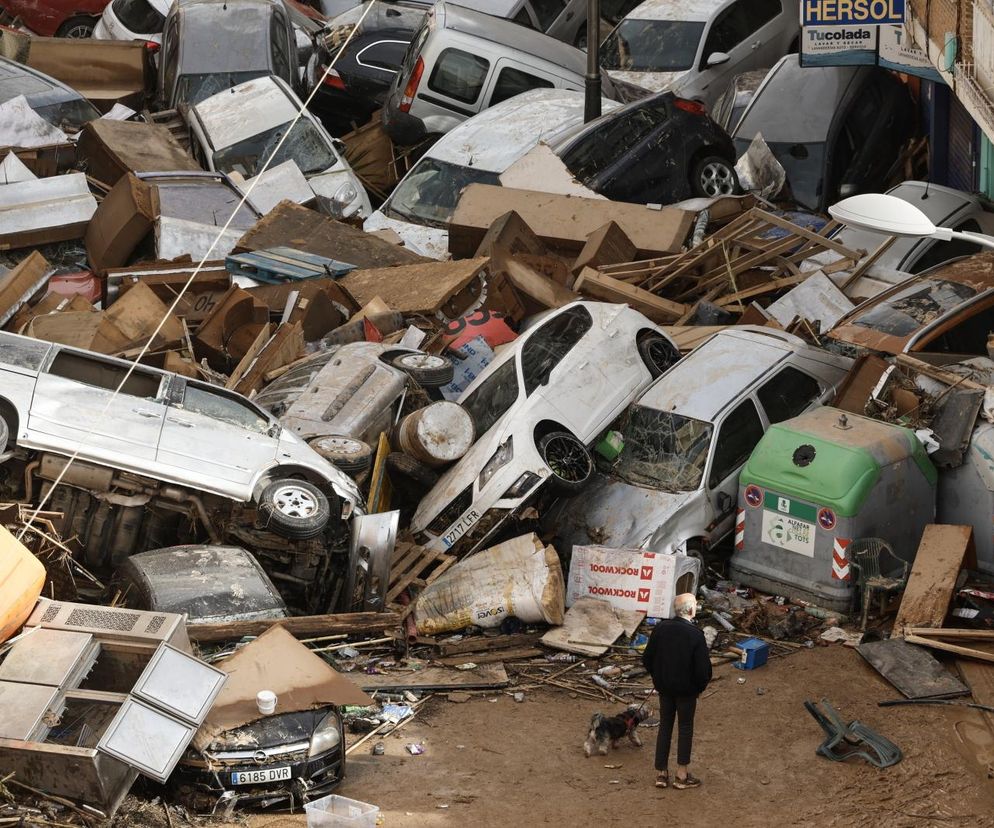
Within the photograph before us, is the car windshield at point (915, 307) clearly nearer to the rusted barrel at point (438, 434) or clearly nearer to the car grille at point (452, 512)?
the rusted barrel at point (438, 434)

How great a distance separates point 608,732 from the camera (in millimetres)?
9156

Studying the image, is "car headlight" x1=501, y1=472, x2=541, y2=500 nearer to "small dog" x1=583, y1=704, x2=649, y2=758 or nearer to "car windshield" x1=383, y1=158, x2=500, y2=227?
"small dog" x1=583, y1=704, x2=649, y2=758

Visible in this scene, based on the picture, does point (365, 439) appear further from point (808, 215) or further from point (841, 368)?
point (808, 215)

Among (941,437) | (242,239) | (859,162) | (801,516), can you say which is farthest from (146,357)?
(859,162)

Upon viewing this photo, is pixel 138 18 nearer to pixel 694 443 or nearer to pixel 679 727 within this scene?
pixel 694 443

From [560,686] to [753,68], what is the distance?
1315cm

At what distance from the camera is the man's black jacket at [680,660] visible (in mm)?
8414

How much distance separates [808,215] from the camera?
17359 millimetres

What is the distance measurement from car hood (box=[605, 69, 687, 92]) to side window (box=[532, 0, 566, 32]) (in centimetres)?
426

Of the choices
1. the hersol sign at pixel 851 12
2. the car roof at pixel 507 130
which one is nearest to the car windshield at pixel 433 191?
the car roof at pixel 507 130

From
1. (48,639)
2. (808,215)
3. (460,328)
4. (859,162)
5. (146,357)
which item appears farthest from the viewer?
(859,162)

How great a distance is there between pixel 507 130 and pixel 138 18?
8.18 m

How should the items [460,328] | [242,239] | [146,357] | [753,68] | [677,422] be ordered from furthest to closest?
[753,68] < [242,239] < [460,328] < [146,357] < [677,422]

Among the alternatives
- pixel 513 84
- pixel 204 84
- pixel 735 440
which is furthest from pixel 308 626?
pixel 204 84
